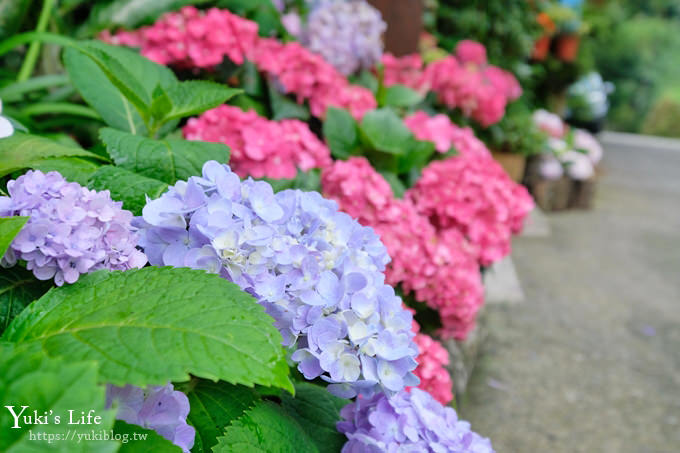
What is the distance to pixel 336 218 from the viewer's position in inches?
30.0

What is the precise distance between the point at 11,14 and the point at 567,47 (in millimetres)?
4686

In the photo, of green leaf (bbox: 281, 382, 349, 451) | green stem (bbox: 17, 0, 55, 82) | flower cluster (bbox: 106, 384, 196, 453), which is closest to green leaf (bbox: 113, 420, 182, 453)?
flower cluster (bbox: 106, 384, 196, 453)

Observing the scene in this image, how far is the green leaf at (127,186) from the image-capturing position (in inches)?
30.3

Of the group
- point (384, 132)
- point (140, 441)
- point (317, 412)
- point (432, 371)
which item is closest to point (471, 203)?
point (384, 132)

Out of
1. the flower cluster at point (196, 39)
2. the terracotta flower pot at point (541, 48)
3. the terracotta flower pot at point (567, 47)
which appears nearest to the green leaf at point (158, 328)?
the flower cluster at point (196, 39)

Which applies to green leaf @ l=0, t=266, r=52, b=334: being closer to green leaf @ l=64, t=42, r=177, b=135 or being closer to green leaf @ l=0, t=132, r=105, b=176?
green leaf @ l=0, t=132, r=105, b=176

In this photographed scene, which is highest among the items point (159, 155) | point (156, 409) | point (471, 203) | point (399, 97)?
point (159, 155)

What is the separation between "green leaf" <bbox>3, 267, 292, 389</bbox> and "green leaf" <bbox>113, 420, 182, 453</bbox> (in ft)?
0.27

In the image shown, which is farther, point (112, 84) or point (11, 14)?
point (11, 14)

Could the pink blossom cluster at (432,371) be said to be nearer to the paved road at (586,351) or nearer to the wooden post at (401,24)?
the paved road at (586,351)

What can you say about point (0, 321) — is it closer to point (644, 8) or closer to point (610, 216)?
point (610, 216)

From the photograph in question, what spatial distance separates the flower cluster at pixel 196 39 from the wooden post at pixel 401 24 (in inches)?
43.8

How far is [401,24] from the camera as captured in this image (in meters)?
2.62

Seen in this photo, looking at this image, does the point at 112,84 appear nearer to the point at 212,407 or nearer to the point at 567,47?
the point at 212,407
